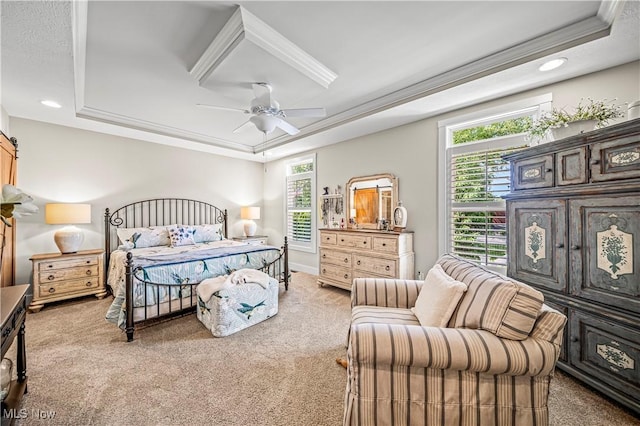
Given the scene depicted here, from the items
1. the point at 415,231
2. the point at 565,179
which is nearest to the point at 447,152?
the point at 415,231

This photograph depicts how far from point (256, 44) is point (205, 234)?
11.8 feet

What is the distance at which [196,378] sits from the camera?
6.60ft

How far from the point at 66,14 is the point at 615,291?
4.20m

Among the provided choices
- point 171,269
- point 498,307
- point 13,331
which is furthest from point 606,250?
point 171,269

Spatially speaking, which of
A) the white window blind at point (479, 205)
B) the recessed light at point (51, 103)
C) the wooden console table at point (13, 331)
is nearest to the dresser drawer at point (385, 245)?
the white window blind at point (479, 205)

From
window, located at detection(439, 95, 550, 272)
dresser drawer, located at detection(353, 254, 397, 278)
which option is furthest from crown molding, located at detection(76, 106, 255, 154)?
window, located at detection(439, 95, 550, 272)

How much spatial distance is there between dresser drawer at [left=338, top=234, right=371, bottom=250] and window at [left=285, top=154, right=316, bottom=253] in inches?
47.5

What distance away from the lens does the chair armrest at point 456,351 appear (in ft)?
4.06

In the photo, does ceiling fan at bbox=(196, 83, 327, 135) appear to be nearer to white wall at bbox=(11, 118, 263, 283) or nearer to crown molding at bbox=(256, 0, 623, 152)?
crown molding at bbox=(256, 0, 623, 152)

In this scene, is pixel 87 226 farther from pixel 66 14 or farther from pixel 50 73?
pixel 66 14

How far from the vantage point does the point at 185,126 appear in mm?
4375

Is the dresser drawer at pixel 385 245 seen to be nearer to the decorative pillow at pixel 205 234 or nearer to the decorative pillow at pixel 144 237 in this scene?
the decorative pillow at pixel 205 234

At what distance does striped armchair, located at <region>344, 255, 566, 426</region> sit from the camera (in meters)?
1.25

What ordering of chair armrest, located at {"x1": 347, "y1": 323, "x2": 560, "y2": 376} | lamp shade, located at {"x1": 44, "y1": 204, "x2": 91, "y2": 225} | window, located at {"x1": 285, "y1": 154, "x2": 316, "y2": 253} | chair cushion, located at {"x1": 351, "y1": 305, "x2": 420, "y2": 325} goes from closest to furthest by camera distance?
chair armrest, located at {"x1": 347, "y1": 323, "x2": 560, "y2": 376} → chair cushion, located at {"x1": 351, "y1": 305, "x2": 420, "y2": 325} → lamp shade, located at {"x1": 44, "y1": 204, "x2": 91, "y2": 225} → window, located at {"x1": 285, "y1": 154, "x2": 316, "y2": 253}
